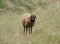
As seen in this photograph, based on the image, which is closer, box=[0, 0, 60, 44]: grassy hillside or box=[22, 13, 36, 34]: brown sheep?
box=[0, 0, 60, 44]: grassy hillside

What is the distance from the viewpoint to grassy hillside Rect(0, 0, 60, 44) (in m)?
9.41

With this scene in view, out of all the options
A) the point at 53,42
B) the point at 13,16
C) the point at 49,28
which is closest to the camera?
the point at 53,42

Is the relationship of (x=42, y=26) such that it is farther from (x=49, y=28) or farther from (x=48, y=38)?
(x=48, y=38)

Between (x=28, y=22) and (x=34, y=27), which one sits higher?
(x=28, y=22)

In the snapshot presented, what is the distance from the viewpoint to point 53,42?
9.25 metres

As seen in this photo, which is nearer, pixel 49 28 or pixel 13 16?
pixel 49 28

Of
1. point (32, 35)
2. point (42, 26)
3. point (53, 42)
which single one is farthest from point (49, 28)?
point (53, 42)

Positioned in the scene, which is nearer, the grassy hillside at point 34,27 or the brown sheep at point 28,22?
the grassy hillside at point 34,27

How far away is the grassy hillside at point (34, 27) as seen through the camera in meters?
9.41

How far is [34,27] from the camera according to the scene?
1152 centimetres

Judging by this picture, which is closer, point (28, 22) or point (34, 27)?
point (28, 22)

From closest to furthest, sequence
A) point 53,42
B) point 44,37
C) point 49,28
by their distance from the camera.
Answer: point 53,42, point 44,37, point 49,28

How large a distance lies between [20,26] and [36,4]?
519 cm

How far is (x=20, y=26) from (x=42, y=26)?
3.56 ft
